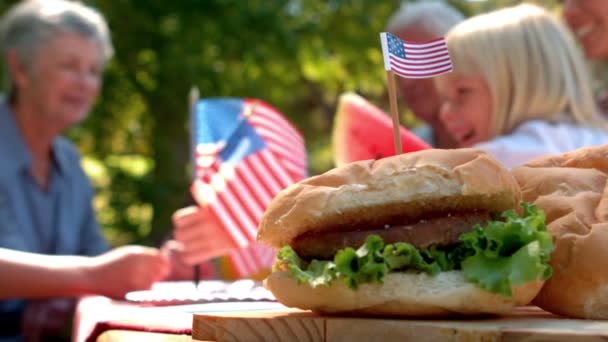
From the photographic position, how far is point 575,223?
1799 mm

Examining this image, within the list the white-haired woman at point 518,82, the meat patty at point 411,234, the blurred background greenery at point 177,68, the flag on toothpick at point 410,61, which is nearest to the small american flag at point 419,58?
the flag on toothpick at point 410,61

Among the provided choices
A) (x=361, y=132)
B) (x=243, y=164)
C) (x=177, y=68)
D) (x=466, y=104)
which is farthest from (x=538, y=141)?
(x=177, y=68)

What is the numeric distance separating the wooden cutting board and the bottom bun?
0.09 ft

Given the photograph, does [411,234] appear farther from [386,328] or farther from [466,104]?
[466,104]

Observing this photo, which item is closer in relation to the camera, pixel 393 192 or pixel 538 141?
pixel 393 192

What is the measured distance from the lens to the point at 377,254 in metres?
1.58

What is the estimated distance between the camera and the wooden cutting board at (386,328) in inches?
52.6

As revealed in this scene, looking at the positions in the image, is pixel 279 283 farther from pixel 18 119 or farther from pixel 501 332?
pixel 18 119

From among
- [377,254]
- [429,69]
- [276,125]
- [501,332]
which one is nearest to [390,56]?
[429,69]

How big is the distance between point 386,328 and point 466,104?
213 cm

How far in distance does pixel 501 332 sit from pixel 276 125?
252 cm

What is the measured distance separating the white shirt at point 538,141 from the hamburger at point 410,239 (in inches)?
53.5

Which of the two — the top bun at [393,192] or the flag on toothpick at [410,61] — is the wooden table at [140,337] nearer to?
the top bun at [393,192]

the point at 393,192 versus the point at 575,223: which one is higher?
the point at 393,192
